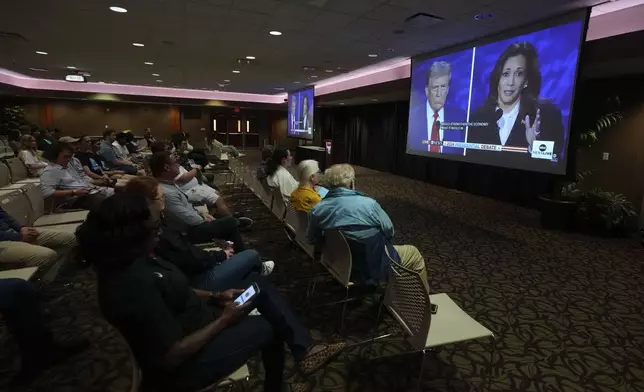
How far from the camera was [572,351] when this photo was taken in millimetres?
2529

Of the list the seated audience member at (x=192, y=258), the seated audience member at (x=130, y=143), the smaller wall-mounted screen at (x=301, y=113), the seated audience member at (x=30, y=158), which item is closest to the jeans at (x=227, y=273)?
the seated audience member at (x=192, y=258)

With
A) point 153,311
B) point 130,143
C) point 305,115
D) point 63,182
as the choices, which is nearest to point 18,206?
point 63,182

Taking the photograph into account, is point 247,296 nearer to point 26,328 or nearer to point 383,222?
point 383,222

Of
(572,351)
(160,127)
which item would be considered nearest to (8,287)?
(572,351)

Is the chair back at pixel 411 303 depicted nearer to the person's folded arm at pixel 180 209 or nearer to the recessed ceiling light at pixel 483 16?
the person's folded arm at pixel 180 209

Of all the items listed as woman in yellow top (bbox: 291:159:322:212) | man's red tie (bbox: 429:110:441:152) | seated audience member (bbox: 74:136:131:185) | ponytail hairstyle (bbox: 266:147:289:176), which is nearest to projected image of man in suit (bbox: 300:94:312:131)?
man's red tie (bbox: 429:110:441:152)

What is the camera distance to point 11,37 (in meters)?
6.25

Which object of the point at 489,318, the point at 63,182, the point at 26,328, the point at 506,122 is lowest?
the point at 489,318

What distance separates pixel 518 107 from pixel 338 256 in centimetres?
411

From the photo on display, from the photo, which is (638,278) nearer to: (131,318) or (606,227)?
(606,227)

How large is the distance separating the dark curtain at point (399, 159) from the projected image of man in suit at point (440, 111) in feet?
6.04

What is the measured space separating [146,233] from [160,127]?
56.7ft

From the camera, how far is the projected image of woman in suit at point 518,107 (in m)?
4.74

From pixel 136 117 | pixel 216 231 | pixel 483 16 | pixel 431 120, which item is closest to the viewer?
pixel 216 231
